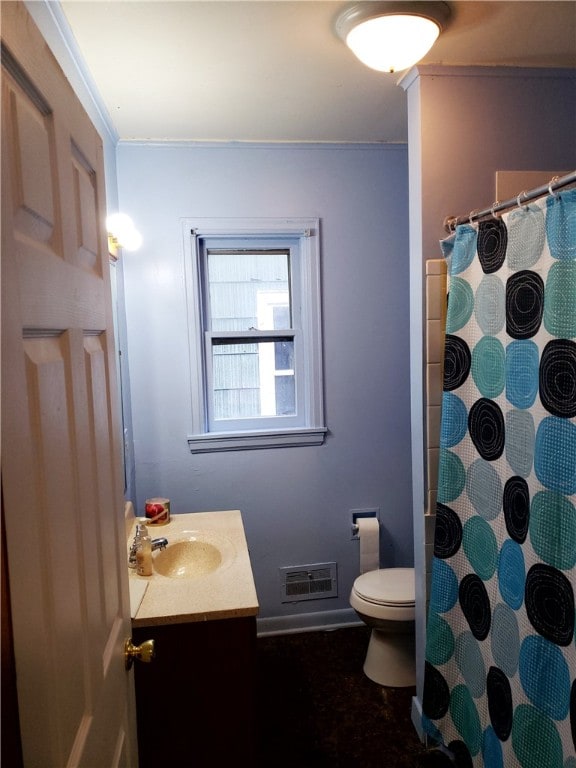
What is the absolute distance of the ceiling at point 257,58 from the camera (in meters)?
1.51

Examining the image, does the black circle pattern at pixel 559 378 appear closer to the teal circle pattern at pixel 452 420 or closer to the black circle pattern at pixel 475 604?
the teal circle pattern at pixel 452 420

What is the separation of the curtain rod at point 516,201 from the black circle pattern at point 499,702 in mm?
1316

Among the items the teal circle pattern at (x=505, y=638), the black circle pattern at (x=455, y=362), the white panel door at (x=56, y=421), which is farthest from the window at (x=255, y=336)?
the white panel door at (x=56, y=421)

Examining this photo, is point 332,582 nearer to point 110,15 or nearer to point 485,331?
point 485,331

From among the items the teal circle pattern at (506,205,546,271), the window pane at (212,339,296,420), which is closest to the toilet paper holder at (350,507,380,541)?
the window pane at (212,339,296,420)

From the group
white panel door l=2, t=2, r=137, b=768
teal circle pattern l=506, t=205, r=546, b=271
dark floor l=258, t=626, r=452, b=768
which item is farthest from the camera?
dark floor l=258, t=626, r=452, b=768

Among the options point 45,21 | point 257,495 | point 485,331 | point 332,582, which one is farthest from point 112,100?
point 332,582

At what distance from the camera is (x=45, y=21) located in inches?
54.1

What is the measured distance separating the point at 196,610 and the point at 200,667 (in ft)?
0.59

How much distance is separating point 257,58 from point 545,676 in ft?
6.55

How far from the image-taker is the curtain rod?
1271mm

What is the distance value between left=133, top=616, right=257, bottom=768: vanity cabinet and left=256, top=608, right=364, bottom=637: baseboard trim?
1.19m

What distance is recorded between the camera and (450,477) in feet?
5.71

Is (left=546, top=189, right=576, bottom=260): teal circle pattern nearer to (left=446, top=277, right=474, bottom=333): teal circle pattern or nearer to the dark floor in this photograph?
(left=446, top=277, right=474, bottom=333): teal circle pattern
